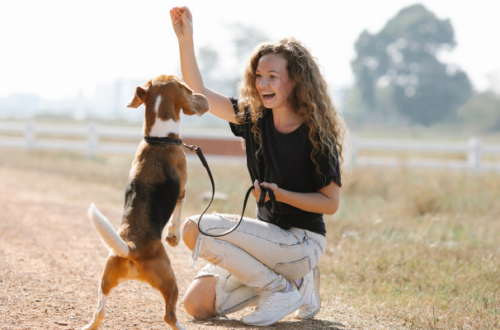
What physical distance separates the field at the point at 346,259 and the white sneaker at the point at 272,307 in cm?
8

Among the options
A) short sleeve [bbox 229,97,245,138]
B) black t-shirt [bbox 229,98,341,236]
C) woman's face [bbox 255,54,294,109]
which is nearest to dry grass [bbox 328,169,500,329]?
black t-shirt [bbox 229,98,341,236]

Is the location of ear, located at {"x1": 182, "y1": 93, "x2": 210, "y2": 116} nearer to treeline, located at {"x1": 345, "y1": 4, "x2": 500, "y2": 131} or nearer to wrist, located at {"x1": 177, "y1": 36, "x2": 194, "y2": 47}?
wrist, located at {"x1": 177, "y1": 36, "x2": 194, "y2": 47}

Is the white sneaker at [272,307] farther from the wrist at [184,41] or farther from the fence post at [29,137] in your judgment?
the fence post at [29,137]

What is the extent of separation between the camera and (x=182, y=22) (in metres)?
3.84

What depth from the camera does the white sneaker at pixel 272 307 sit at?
3.50m

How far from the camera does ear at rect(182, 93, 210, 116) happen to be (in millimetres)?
3186

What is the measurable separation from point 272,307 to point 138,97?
162 centimetres

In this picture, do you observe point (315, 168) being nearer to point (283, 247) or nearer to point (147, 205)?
point (283, 247)

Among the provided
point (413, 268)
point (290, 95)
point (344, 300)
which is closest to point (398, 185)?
point (413, 268)

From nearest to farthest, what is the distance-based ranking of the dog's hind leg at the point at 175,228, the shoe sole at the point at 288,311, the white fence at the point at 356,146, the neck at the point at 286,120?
the dog's hind leg at the point at 175,228
the shoe sole at the point at 288,311
the neck at the point at 286,120
the white fence at the point at 356,146

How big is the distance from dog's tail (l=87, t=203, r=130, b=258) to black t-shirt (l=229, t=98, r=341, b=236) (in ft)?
4.23

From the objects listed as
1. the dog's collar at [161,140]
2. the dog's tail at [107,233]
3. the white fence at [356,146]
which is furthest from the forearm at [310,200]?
the white fence at [356,146]

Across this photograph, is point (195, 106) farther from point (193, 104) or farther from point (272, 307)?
point (272, 307)

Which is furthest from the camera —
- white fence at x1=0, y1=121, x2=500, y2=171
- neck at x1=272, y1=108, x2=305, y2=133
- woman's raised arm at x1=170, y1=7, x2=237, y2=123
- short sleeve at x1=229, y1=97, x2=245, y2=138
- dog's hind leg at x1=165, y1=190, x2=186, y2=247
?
white fence at x1=0, y1=121, x2=500, y2=171
